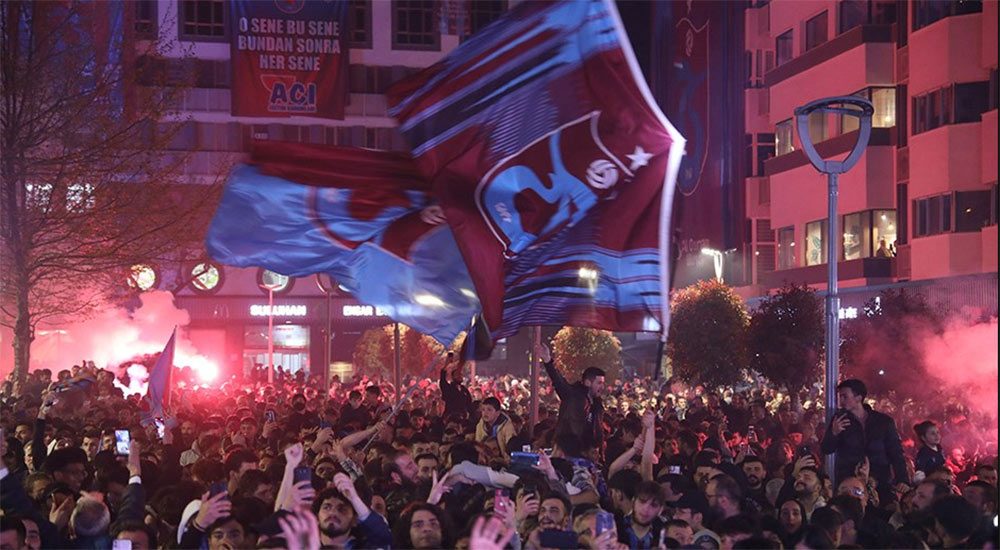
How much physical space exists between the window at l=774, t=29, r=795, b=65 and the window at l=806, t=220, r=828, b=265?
677 cm

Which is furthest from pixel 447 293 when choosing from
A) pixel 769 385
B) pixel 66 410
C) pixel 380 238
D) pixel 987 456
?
pixel 769 385

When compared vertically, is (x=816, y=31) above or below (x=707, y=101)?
above

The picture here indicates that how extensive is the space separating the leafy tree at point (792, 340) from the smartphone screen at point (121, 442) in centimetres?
2438

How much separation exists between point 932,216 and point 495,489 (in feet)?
107

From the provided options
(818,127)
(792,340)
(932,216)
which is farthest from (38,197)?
(818,127)

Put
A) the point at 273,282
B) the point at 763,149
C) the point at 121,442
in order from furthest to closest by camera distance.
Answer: the point at 273,282, the point at 763,149, the point at 121,442

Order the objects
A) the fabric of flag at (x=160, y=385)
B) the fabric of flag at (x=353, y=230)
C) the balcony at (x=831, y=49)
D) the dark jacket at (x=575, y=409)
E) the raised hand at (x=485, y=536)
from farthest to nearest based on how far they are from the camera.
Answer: the balcony at (x=831, y=49) < the fabric of flag at (x=160, y=385) < the dark jacket at (x=575, y=409) < the fabric of flag at (x=353, y=230) < the raised hand at (x=485, y=536)

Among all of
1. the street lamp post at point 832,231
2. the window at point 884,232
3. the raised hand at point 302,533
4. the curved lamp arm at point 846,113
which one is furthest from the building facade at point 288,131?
the raised hand at point 302,533

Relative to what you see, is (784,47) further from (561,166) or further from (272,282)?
(561,166)

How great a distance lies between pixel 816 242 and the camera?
162ft

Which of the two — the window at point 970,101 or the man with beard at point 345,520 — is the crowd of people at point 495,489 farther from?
the window at point 970,101

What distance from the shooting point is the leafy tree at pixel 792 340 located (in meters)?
34.3

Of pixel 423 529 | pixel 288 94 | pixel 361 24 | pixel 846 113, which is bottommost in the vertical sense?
pixel 423 529

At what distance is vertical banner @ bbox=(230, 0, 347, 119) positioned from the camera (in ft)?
174
